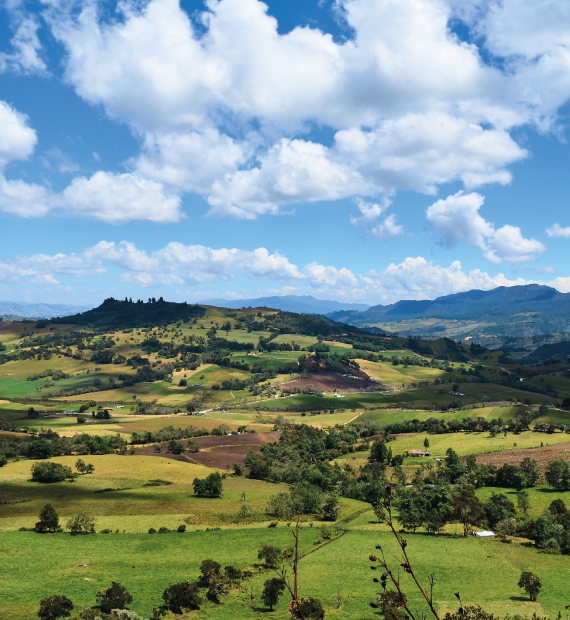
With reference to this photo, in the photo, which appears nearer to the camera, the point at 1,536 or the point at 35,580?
the point at 35,580

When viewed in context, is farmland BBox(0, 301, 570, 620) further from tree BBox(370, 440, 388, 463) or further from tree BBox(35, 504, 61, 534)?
tree BBox(35, 504, 61, 534)

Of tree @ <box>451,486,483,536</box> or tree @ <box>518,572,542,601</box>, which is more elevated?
tree @ <box>518,572,542,601</box>

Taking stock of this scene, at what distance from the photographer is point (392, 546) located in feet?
265

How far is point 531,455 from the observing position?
127 meters

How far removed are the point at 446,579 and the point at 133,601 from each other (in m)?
42.7

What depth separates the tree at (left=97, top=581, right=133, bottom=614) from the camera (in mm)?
52287

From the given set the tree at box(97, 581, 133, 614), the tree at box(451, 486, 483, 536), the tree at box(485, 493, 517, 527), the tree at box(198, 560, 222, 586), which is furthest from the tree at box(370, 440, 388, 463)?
the tree at box(97, 581, 133, 614)

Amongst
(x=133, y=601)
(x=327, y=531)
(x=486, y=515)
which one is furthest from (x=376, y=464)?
(x=133, y=601)

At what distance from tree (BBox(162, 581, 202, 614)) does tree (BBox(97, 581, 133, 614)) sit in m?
4.31

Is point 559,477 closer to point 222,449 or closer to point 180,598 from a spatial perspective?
point 180,598

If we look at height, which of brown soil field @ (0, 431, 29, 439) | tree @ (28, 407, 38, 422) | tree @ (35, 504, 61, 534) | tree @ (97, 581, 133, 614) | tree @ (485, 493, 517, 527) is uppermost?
tree @ (97, 581, 133, 614)

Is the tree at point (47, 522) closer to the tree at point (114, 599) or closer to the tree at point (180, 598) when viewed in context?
the tree at point (114, 599)

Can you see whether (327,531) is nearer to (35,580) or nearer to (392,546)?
(392,546)

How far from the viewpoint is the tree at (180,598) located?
5485 cm
